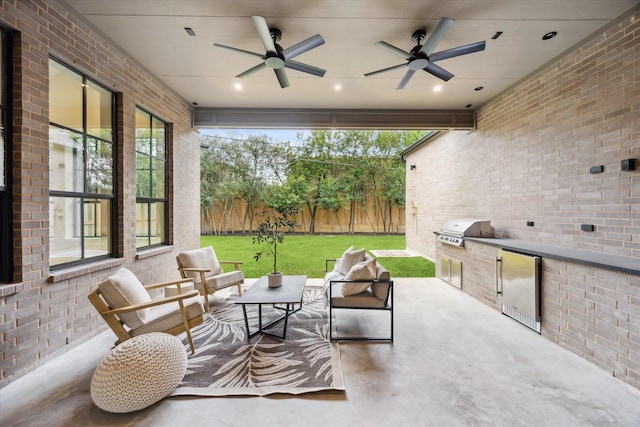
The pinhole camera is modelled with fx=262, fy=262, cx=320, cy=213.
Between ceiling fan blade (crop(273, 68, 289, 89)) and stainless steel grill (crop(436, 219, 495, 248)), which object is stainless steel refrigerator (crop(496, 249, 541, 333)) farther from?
ceiling fan blade (crop(273, 68, 289, 89))

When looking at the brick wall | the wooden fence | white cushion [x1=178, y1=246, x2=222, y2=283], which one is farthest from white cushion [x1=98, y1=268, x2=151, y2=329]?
the wooden fence

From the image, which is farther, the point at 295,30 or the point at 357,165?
the point at 357,165

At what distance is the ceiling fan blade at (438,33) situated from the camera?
7.84ft

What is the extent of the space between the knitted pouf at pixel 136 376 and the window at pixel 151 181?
2392 mm

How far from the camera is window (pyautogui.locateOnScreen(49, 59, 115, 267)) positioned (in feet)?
8.75

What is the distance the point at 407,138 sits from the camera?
13359mm

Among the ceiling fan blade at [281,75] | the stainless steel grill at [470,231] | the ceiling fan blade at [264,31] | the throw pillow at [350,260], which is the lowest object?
the throw pillow at [350,260]

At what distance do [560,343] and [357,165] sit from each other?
35.5 feet

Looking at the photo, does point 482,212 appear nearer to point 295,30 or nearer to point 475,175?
point 475,175

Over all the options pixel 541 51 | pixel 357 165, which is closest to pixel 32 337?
pixel 541 51

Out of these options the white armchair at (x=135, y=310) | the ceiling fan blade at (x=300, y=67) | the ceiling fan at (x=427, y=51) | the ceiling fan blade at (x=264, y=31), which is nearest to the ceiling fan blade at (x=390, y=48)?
the ceiling fan at (x=427, y=51)

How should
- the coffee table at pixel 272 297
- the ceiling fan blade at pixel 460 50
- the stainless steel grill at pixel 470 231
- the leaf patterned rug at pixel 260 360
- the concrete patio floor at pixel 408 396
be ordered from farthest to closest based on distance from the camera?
the stainless steel grill at pixel 470 231
the coffee table at pixel 272 297
the ceiling fan blade at pixel 460 50
the leaf patterned rug at pixel 260 360
the concrete patio floor at pixel 408 396

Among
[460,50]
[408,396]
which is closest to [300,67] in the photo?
[460,50]

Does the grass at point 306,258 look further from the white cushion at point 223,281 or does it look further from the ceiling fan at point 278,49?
the ceiling fan at point 278,49
